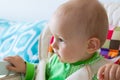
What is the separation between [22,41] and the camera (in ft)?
4.25

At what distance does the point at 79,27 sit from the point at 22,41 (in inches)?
19.6

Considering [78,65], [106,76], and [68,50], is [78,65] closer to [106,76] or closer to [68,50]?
[68,50]

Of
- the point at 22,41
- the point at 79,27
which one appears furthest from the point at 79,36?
the point at 22,41

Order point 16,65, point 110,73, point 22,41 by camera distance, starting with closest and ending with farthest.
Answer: point 110,73 → point 16,65 → point 22,41

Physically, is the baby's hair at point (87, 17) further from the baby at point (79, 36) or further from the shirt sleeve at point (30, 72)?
the shirt sleeve at point (30, 72)

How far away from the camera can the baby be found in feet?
2.78

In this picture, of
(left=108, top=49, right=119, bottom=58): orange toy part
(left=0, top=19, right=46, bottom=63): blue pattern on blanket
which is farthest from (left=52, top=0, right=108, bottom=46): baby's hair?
(left=0, top=19, right=46, bottom=63): blue pattern on blanket

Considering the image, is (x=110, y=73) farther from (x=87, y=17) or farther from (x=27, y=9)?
(x=27, y=9)

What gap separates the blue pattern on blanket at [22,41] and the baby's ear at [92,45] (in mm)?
365

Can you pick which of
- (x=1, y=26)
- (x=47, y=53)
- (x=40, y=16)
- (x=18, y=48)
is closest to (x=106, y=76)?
(x=47, y=53)

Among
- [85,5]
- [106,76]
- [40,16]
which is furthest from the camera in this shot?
[40,16]

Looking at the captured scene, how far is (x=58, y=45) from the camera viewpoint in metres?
0.89

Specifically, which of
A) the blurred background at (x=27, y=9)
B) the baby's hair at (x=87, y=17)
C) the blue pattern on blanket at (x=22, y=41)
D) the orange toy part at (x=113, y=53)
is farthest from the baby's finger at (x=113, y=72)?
the blurred background at (x=27, y=9)

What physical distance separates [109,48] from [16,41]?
1.52ft
